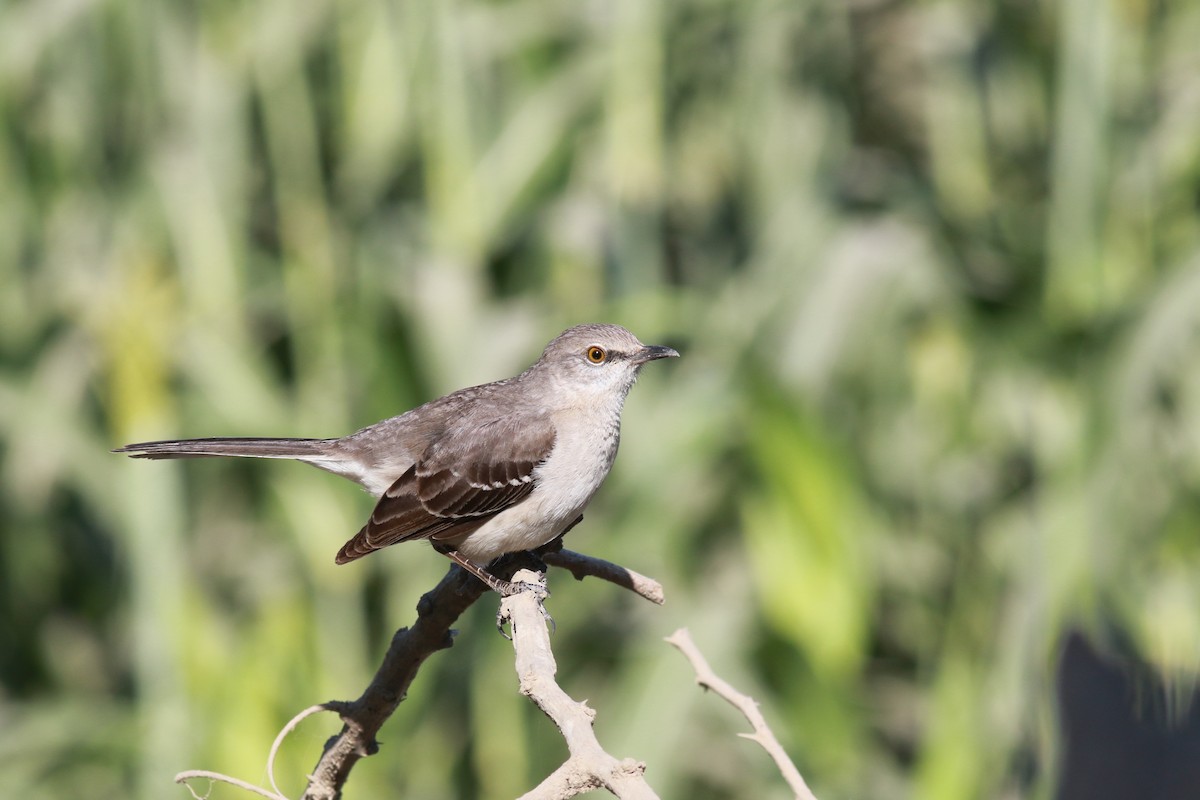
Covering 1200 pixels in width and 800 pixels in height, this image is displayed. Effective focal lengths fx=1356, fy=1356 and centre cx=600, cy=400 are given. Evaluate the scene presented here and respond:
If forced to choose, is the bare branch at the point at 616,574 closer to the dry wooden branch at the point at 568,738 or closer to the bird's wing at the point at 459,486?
the dry wooden branch at the point at 568,738

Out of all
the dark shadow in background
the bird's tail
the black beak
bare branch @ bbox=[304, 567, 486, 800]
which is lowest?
the dark shadow in background

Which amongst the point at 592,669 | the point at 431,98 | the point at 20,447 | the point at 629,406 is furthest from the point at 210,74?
the point at 592,669

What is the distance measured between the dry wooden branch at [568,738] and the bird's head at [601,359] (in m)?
1.57

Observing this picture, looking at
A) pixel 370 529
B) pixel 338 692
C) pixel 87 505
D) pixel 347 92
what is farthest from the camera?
pixel 87 505

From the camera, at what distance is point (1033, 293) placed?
6430mm

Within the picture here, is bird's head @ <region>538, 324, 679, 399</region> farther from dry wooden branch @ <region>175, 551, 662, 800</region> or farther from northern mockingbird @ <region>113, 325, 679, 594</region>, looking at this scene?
dry wooden branch @ <region>175, 551, 662, 800</region>

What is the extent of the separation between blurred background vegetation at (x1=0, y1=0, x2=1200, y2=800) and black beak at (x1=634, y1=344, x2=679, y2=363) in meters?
1.01

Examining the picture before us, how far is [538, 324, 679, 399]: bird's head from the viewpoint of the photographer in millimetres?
4512

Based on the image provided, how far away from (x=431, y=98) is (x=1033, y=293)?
2.99m

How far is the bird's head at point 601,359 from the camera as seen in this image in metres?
4.51

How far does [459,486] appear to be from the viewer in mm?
4215

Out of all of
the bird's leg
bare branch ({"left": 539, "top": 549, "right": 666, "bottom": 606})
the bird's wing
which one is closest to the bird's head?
the bird's wing

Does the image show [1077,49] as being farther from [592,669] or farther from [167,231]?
[167,231]

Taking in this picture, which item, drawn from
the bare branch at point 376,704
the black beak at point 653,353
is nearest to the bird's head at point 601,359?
the black beak at point 653,353
